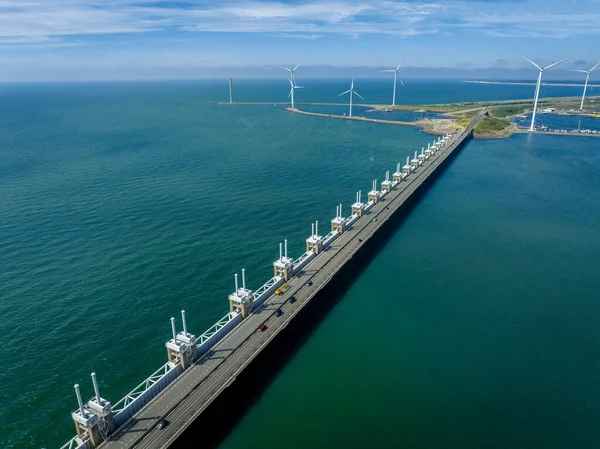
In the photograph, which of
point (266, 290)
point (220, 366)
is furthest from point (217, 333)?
point (266, 290)

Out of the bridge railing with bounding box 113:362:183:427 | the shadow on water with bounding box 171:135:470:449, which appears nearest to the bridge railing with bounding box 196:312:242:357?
the bridge railing with bounding box 113:362:183:427

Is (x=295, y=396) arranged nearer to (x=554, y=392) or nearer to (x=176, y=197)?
(x=554, y=392)

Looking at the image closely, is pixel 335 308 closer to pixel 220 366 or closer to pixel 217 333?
pixel 217 333

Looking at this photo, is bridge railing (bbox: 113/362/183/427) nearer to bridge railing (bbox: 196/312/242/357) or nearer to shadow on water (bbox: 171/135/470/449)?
bridge railing (bbox: 196/312/242/357)

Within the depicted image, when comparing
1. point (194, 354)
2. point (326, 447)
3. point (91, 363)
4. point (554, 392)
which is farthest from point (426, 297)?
point (91, 363)

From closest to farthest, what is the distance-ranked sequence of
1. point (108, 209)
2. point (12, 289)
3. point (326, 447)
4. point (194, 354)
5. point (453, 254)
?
point (326, 447)
point (194, 354)
point (12, 289)
point (453, 254)
point (108, 209)

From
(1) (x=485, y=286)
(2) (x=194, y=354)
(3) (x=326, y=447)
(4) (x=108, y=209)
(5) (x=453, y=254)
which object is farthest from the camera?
(4) (x=108, y=209)

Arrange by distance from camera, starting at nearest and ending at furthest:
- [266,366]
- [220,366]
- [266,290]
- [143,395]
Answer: [143,395]
[220,366]
[266,366]
[266,290]

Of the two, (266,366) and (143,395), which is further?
(266,366)
